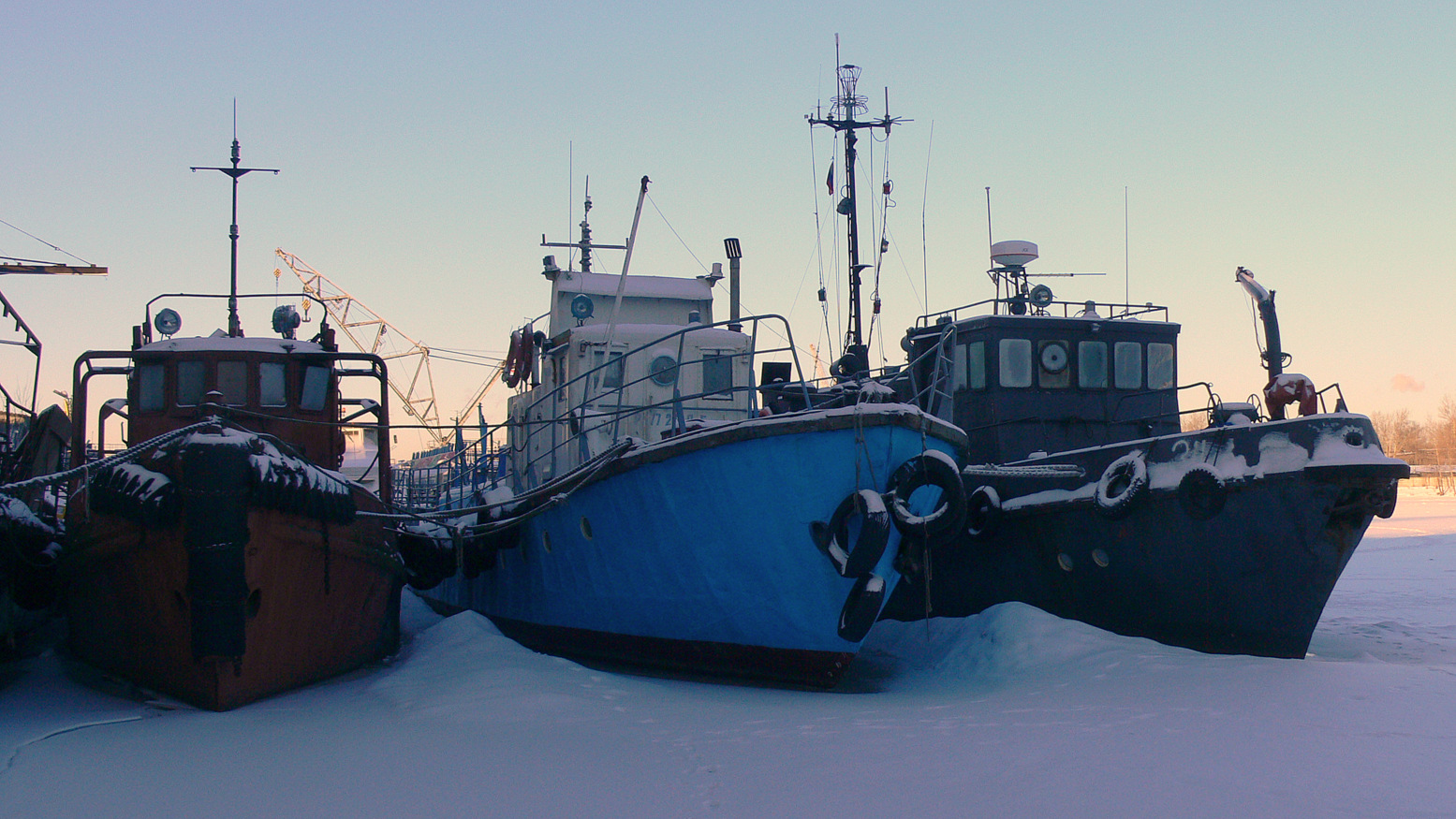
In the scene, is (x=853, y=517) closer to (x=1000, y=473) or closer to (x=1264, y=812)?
(x=1000, y=473)

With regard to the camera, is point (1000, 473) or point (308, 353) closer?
point (308, 353)

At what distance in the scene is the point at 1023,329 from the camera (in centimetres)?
1320

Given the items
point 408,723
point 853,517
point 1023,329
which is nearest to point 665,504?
point 853,517

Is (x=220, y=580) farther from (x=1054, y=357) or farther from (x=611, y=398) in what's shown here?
(x=1054, y=357)

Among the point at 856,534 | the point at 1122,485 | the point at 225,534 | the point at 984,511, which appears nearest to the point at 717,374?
the point at 984,511

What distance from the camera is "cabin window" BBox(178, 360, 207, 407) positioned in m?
10.3

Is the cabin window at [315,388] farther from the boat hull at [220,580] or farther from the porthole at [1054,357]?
the porthole at [1054,357]

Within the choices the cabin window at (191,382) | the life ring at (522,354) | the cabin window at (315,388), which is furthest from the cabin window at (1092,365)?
the cabin window at (191,382)

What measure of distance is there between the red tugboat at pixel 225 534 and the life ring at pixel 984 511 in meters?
5.58

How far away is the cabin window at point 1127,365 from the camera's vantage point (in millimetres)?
13484

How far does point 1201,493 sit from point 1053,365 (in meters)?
3.65

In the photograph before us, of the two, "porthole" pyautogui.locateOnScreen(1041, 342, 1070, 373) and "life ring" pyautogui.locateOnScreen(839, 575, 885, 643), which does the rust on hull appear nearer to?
"life ring" pyautogui.locateOnScreen(839, 575, 885, 643)

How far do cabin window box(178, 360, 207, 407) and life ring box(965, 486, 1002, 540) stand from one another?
7.26 meters

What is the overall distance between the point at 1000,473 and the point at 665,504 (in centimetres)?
373
